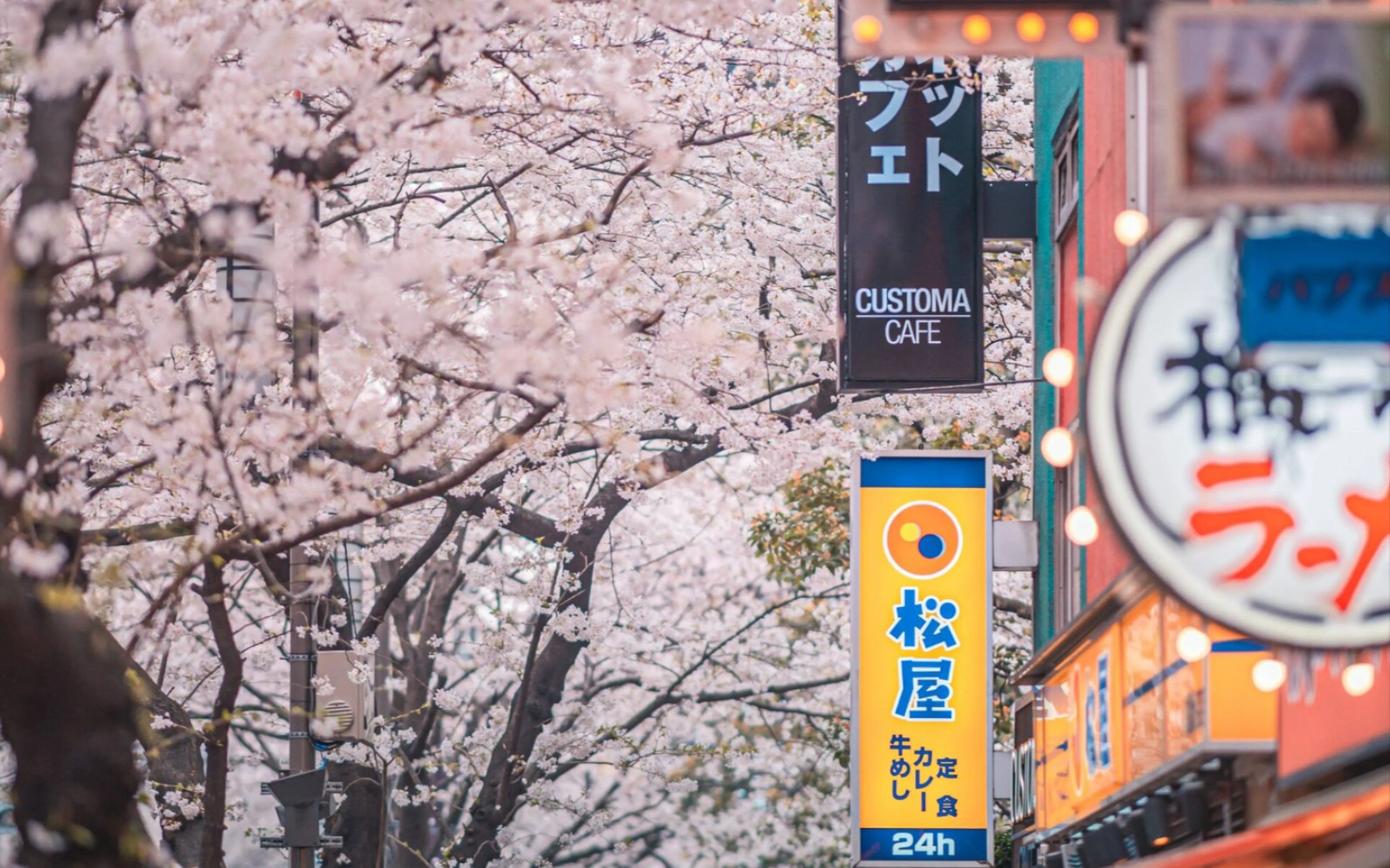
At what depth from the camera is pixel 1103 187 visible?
11.8 metres

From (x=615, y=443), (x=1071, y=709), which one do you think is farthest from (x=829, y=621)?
(x=615, y=443)

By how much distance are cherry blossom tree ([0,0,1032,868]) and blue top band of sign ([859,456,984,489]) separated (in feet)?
3.47

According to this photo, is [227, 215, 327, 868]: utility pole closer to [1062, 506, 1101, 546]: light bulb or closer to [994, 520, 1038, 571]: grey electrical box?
[1062, 506, 1101, 546]: light bulb

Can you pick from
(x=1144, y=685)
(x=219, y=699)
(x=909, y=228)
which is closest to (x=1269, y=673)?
(x=1144, y=685)

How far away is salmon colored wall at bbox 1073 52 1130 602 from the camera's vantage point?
1102cm

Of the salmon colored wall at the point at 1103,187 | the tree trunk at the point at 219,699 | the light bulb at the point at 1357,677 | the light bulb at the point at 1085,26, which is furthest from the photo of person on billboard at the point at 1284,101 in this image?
the salmon colored wall at the point at 1103,187

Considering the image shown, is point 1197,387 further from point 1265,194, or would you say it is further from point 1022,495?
point 1022,495

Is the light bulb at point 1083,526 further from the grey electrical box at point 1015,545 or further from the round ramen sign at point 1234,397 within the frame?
the grey electrical box at point 1015,545

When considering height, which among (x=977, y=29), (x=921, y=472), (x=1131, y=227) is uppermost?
(x=921, y=472)

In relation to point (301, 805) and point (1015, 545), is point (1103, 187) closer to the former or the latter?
point (1015, 545)

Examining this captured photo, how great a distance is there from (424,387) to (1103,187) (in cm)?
589

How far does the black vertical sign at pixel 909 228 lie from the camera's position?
12.4 metres

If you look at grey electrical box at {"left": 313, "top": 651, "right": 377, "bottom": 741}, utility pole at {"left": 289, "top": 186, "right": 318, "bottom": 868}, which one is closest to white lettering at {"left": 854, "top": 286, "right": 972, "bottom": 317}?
utility pole at {"left": 289, "top": 186, "right": 318, "bottom": 868}

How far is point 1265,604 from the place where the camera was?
481 cm
